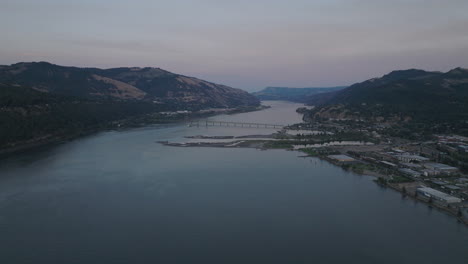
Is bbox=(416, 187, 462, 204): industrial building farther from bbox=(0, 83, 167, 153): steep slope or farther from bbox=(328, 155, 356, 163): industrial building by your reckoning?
bbox=(0, 83, 167, 153): steep slope

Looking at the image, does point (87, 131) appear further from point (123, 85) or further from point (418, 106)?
point (418, 106)

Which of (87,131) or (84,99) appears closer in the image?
(87,131)

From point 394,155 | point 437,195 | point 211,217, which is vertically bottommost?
point 211,217

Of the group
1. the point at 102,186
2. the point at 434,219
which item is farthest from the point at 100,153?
the point at 434,219

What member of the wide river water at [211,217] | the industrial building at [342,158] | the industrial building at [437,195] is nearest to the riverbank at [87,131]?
the wide river water at [211,217]

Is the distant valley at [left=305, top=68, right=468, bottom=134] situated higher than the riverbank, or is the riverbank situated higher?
the distant valley at [left=305, top=68, right=468, bottom=134]

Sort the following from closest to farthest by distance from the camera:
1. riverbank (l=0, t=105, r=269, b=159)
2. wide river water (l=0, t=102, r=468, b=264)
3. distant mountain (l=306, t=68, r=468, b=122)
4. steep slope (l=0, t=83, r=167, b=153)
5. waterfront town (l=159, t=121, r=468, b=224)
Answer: wide river water (l=0, t=102, r=468, b=264), waterfront town (l=159, t=121, r=468, b=224), riverbank (l=0, t=105, r=269, b=159), steep slope (l=0, t=83, r=167, b=153), distant mountain (l=306, t=68, r=468, b=122)

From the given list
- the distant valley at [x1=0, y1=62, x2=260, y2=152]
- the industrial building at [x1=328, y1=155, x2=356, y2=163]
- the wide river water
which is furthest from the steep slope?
the industrial building at [x1=328, y1=155, x2=356, y2=163]

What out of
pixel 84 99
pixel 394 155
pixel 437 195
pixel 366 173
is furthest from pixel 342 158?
pixel 84 99
